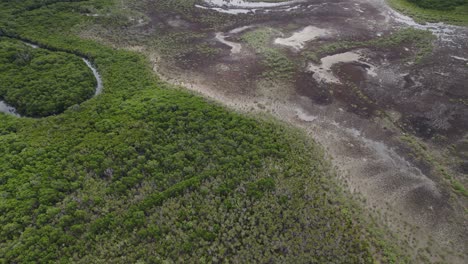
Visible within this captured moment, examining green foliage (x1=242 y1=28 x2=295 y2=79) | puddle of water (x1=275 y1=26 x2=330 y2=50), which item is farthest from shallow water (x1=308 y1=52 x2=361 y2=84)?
puddle of water (x1=275 y1=26 x2=330 y2=50)

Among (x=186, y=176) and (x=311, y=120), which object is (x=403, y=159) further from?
(x=186, y=176)

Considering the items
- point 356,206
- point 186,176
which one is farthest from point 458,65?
point 186,176

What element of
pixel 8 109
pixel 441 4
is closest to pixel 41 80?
pixel 8 109

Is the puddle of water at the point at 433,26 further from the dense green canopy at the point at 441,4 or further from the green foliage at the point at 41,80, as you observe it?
the green foliage at the point at 41,80

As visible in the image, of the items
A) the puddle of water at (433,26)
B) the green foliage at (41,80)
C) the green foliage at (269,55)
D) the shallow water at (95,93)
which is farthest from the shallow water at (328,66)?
the green foliage at (41,80)

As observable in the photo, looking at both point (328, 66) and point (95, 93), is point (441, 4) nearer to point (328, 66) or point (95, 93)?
point (328, 66)

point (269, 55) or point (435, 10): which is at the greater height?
point (435, 10)

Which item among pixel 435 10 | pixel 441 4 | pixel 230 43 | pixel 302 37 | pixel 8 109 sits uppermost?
pixel 441 4
